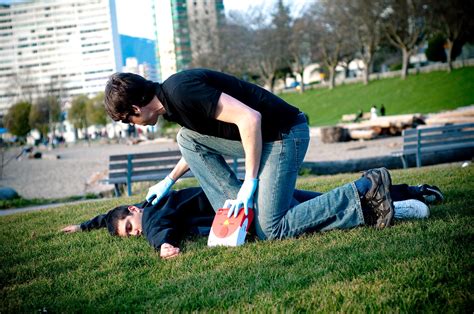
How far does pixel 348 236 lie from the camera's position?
3723mm

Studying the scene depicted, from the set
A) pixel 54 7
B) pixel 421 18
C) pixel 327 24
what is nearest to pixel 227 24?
pixel 327 24

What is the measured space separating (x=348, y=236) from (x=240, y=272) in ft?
3.21

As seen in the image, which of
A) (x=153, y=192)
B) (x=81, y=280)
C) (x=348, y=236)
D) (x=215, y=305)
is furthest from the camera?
(x=153, y=192)

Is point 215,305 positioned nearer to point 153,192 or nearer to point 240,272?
point 240,272

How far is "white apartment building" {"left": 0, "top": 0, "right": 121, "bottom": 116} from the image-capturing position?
398 feet

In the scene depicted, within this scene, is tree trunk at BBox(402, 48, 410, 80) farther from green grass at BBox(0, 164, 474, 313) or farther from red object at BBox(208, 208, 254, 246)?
red object at BBox(208, 208, 254, 246)

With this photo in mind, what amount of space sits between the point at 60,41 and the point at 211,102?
5331 inches

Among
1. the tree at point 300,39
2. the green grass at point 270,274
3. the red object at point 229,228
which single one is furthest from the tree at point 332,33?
the red object at point 229,228

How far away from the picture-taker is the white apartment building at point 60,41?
121312 mm

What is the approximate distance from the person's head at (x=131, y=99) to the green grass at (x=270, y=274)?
1067 mm

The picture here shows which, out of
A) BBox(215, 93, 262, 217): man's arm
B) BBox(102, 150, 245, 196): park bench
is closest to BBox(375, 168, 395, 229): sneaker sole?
BBox(215, 93, 262, 217): man's arm

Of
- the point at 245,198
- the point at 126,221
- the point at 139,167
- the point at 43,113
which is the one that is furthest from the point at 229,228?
the point at 43,113

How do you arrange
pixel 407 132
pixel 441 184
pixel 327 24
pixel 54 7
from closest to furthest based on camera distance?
pixel 441 184
pixel 407 132
pixel 327 24
pixel 54 7

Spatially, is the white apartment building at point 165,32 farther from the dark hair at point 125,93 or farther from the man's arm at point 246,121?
the man's arm at point 246,121
